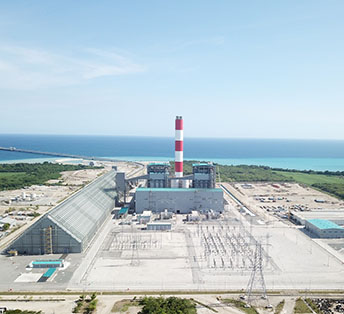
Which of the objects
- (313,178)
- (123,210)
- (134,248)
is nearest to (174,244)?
(134,248)

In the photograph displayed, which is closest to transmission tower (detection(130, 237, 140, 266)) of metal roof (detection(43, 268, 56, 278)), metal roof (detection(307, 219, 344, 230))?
metal roof (detection(43, 268, 56, 278))

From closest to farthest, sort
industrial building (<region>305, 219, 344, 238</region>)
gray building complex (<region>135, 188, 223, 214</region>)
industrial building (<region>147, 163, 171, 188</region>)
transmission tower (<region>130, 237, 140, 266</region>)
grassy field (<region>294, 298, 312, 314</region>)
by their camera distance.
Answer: grassy field (<region>294, 298, 312, 314</region>) → transmission tower (<region>130, 237, 140, 266</region>) → industrial building (<region>305, 219, 344, 238</region>) → gray building complex (<region>135, 188, 223, 214</region>) → industrial building (<region>147, 163, 171, 188</region>)

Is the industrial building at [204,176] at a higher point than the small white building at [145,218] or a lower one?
higher

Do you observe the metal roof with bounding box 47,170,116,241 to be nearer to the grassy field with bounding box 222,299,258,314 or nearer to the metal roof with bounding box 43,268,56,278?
the metal roof with bounding box 43,268,56,278

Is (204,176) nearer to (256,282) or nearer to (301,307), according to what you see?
(256,282)

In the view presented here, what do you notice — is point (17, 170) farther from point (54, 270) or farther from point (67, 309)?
point (67, 309)

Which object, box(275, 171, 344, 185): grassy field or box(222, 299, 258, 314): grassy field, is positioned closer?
box(222, 299, 258, 314): grassy field

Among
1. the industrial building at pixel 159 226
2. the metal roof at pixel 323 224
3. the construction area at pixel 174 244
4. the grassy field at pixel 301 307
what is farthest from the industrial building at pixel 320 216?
the grassy field at pixel 301 307

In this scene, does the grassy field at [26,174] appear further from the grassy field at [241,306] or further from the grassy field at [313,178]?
the grassy field at [313,178]
